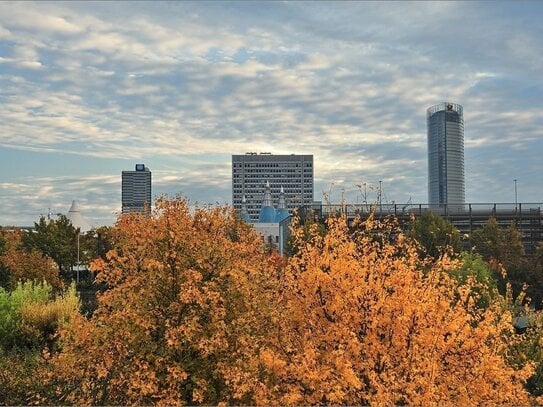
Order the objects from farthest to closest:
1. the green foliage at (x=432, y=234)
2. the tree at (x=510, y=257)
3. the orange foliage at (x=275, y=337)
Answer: the green foliage at (x=432, y=234)
the tree at (x=510, y=257)
the orange foliage at (x=275, y=337)

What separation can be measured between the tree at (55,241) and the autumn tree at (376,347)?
1795 inches

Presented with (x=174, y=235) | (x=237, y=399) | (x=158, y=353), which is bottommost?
(x=237, y=399)

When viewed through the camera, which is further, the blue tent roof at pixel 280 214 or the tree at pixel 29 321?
the blue tent roof at pixel 280 214

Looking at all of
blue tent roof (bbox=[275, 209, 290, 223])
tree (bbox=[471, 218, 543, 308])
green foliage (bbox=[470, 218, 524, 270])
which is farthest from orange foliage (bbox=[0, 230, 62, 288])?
blue tent roof (bbox=[275, 209, 290, 223])

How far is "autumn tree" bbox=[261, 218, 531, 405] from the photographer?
991cm

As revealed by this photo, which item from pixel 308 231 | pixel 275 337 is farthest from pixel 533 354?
pixel 308 231

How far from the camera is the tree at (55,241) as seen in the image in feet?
173

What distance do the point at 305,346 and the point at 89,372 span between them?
190 inches

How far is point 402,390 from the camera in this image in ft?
32.9

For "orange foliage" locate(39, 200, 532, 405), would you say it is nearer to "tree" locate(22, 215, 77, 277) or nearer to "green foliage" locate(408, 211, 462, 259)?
"green foliage" locate(408, 211, 462, 259)

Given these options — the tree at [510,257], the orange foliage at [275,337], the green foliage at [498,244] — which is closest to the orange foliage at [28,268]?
the orange foliage at [275,337]

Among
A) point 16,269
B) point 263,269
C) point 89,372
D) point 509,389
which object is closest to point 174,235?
point 263,269

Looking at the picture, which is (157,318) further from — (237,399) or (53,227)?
(53,227)

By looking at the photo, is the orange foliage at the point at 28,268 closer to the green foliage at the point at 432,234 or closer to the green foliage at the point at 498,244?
the green foliage at the point at 432,234
